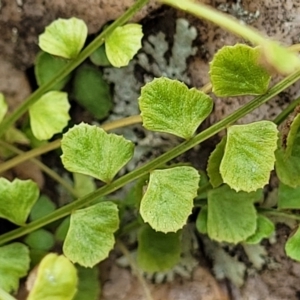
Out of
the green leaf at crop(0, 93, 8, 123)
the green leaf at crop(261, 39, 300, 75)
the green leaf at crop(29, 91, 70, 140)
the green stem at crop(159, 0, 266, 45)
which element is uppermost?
the green leaf at crop(261, 39, 300, 75)

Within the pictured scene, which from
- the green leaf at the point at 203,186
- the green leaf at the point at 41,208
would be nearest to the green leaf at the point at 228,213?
the green leaf at the point at 203,186

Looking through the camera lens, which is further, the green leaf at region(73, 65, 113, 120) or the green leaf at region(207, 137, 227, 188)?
the green leaf at region(73, 65, 113, 120)

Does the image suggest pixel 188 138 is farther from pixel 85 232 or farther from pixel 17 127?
pixel 17 127

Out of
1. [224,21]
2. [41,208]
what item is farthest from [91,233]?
[224,21]

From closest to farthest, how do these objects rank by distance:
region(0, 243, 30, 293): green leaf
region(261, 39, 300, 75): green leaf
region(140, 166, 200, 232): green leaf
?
region(261, 39, 300, 75): green leaf → region(140, 166, 200, 232): green leaf → region(0, 243, 30, 293): green leaf

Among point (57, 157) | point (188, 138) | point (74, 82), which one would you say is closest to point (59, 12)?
point (74, 82)

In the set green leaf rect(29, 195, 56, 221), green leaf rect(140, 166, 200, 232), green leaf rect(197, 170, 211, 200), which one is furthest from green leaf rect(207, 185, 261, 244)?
green leaf rect(29, 195, 56, 221)

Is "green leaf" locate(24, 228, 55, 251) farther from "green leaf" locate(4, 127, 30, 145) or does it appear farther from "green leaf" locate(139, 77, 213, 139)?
"green leaf" locate(139, 77, 213, 139)

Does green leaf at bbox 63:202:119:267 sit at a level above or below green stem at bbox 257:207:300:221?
above
